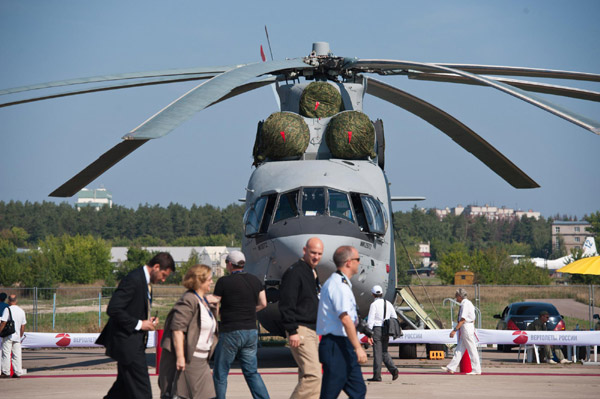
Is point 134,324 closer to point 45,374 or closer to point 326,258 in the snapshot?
point 326,258

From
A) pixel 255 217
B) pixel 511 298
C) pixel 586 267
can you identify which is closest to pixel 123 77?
pixel 255 217

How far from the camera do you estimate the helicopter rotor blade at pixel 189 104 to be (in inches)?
369

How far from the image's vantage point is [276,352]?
2047cm

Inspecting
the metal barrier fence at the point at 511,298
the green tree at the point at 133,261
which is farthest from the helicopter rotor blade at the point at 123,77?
the green tree at the point at 133,261

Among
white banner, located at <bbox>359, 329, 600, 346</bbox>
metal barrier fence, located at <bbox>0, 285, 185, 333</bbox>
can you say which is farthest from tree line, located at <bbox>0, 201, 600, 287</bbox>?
white banner, located at <bbox>359, 329, 600, 346</bbox>

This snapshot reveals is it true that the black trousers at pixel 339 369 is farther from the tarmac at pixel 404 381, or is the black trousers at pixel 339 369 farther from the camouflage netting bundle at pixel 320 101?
the camouflage netting bundle at pixel 320 101

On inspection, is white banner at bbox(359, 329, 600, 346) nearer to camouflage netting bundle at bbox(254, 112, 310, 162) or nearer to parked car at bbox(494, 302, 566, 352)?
camouflage netting bundle at bbox(254, 112, 310, 162)

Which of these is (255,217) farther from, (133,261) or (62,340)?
(133,261)

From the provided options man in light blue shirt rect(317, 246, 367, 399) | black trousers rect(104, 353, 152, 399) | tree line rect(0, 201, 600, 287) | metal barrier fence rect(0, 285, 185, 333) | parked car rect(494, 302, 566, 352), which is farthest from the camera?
tree line rect(0, 201, 600, 287)

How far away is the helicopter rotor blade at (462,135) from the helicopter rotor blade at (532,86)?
0.58 m

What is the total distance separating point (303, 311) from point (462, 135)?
28.3ft

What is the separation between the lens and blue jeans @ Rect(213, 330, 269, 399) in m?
8.92

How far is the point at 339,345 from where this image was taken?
7.91 m

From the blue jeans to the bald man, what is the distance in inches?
18.0
